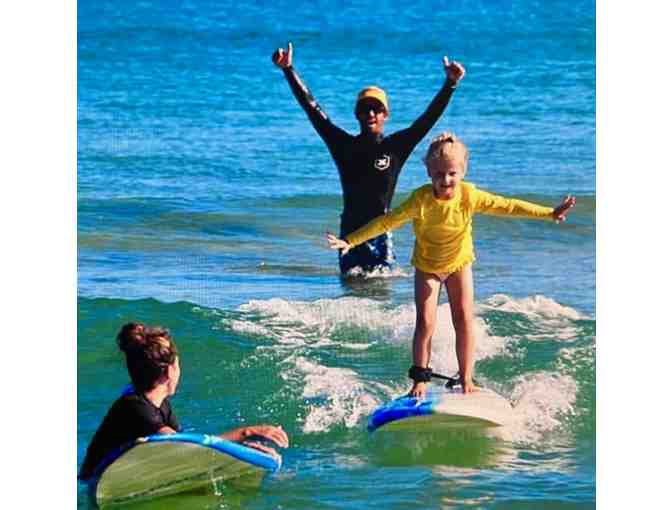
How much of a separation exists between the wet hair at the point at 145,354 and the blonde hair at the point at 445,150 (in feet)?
4.44

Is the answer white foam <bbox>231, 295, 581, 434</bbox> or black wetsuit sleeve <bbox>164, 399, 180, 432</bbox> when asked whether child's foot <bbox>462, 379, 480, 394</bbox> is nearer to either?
white foam <bbox>231, 295, 581, 434</bbox>

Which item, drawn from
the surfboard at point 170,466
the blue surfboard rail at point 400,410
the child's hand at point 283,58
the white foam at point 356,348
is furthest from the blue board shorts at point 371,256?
the surfboard at point 170,466

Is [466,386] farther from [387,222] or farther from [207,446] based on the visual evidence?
[207,446]

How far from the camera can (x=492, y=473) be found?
23.3ft

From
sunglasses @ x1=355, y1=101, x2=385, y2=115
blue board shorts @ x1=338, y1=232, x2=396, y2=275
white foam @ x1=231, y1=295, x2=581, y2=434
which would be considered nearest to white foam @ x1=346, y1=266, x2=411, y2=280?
blue board shorts @ x1=338, y1=232, x2=396, y2=275

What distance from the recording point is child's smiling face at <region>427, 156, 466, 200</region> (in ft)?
23.5

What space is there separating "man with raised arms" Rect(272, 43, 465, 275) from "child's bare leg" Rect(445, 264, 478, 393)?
333 millimetres

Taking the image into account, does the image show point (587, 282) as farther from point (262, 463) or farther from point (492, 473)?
point (262, 463)

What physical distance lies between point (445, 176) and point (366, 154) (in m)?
0.42

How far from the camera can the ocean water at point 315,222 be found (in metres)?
7.23

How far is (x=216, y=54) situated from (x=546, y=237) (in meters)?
1.68

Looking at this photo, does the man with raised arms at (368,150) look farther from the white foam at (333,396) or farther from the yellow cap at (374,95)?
the white foam at (333,396)

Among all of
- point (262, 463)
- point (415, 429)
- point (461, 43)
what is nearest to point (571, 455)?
point (415, 429)

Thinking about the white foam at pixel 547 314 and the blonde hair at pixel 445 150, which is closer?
the blonde hair at pixel 445 150
